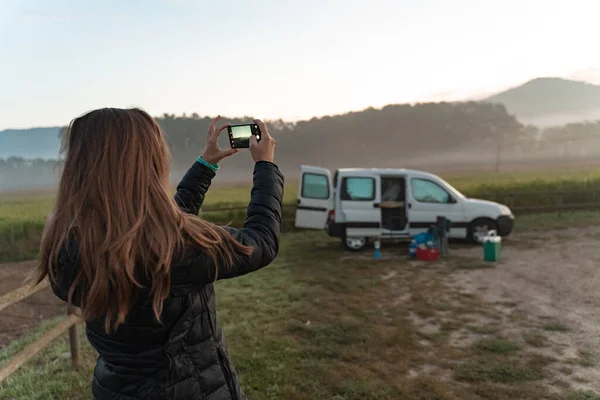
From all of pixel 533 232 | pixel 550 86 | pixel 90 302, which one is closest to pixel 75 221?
pixel 90 302

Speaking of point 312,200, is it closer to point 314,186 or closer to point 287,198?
point 314,186

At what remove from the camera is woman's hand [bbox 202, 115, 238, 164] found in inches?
70.2

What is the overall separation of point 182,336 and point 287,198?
45.0 feet

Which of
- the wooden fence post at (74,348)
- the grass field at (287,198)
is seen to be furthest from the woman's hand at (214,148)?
the grass field at (287,198)

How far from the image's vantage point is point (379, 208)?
996cm

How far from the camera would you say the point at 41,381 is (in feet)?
13.1

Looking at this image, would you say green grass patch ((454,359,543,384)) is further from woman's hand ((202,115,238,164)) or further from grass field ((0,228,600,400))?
woman's hand ((202,115,238,164))

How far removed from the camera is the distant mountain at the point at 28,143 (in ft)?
44.1

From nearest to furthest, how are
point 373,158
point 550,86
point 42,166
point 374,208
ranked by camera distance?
1. point 374,208
2. point 42,166
3. point 373,158
4. point 550,86

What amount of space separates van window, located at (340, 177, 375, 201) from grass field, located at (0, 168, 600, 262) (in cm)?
298

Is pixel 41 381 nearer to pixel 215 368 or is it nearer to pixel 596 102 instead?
pixel 215 368

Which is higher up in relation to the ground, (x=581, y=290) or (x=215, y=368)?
(x=215, y=368)

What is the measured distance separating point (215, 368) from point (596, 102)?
3126 cm

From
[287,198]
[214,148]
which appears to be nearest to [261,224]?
[214,148]
